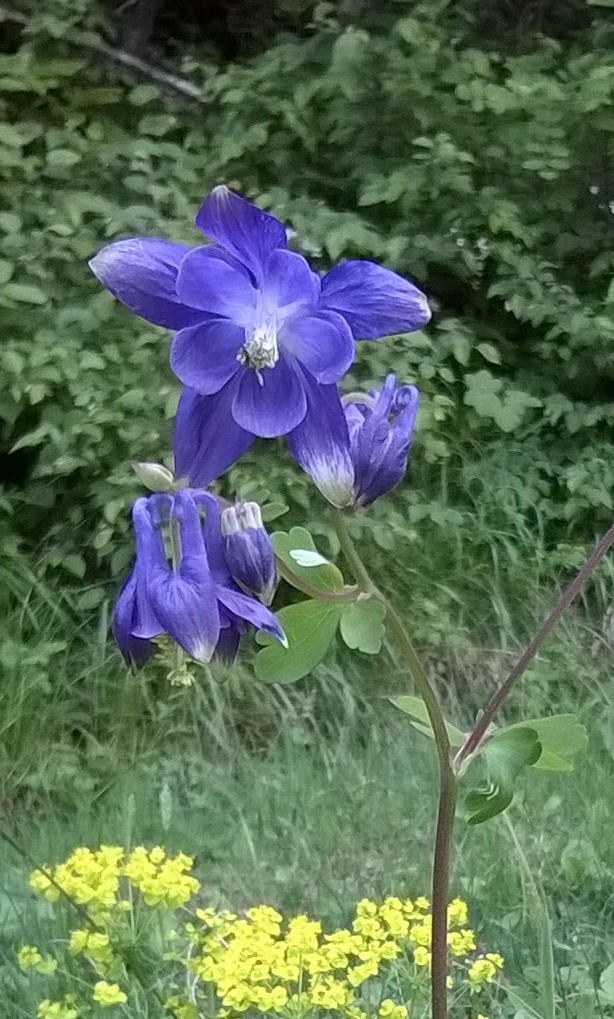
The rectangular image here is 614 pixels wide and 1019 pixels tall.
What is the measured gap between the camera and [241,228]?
0.64 m

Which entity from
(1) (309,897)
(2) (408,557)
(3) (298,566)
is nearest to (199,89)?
(2) (408,557)

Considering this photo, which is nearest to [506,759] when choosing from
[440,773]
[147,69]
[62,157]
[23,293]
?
[440,773]

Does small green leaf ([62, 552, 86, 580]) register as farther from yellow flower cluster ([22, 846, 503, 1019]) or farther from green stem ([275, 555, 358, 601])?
green stem ([275, 555, 358, 601])

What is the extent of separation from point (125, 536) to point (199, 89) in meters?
1.22

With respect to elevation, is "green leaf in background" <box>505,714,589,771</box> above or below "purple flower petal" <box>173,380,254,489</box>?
below

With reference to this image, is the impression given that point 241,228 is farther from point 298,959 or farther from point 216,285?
point 298,959

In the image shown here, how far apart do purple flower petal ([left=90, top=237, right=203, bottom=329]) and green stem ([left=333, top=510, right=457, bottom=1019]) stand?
0.52 feet

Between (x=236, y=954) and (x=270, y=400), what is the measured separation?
67cm

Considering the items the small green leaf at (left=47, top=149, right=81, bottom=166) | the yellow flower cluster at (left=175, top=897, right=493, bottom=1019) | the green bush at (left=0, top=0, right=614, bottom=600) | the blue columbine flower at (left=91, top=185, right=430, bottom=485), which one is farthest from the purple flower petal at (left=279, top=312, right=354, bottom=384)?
the small green leaf at (left=47, top=149, right=81, bottom=166)

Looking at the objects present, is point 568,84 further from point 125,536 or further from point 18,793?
point 18,793

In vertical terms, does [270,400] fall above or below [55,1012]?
above

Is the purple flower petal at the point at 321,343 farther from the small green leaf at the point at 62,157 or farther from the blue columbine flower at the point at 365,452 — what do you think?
the small green leaf at the point at 62,157

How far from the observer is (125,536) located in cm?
221

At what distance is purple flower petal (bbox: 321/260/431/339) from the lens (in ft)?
2.05
